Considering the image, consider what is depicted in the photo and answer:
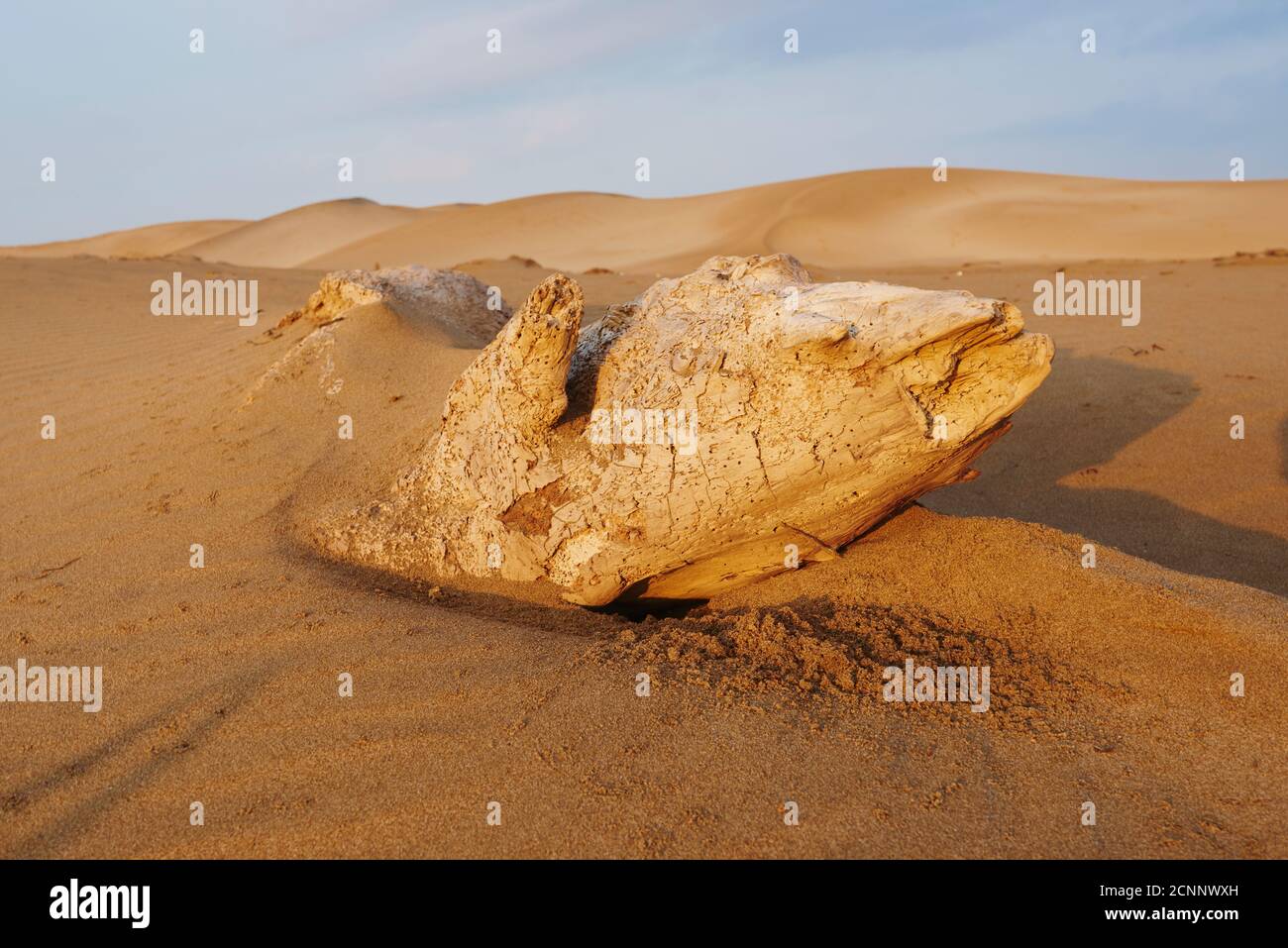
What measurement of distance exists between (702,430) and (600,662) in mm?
822

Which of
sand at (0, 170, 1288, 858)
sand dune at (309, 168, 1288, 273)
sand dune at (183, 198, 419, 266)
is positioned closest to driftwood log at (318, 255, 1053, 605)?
sand at (0, 170, 1288, 858)

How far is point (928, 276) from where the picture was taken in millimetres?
13281

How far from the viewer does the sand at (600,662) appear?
232 centimetres

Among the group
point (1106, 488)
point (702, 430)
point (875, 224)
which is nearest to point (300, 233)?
point (875, 224)

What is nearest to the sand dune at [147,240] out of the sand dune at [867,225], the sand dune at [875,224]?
the sand dune at [867,225]

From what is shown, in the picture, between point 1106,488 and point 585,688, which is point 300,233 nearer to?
point 1106,488

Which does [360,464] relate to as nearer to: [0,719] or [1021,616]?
[0,719]

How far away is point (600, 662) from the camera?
2.95 meters

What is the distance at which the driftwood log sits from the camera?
298 cm

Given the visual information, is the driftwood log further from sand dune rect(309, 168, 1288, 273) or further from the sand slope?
sand dune rect(309, 168, 1288, 273)

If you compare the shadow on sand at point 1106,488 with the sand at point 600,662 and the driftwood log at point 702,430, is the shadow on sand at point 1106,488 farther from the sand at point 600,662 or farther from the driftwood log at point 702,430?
the driftwood log at point 702,430

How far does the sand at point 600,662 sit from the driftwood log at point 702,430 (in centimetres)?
18

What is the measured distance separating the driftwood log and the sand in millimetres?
179

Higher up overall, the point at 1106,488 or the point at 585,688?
the point at 1106,488
